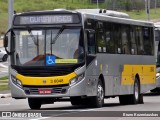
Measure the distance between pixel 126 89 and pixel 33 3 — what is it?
93.1m

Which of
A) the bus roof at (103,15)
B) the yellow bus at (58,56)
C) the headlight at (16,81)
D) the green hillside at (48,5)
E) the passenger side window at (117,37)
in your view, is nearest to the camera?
the yellow bus at (58,56)

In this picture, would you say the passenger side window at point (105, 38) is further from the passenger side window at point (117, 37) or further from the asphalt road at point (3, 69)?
the asphalt road at point (3, 69)

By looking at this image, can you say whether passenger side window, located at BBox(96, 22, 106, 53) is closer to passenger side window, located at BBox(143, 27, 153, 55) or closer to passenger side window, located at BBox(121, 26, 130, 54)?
passenger side window, located at BBox(121, 26, 130, 54)

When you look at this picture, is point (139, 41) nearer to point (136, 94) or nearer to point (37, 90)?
point (136, 94)

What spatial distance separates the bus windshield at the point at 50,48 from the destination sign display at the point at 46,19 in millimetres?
296

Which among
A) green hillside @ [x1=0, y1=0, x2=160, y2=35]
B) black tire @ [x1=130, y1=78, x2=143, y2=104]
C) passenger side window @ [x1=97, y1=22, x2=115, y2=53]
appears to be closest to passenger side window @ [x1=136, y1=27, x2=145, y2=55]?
black tire @ [x1=130, y1=78, x2=143, y2=104]

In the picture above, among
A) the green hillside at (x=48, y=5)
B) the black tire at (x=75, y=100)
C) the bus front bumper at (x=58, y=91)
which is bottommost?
the green hillside at (x=48, y=5)

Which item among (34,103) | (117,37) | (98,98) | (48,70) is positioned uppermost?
(117,37)

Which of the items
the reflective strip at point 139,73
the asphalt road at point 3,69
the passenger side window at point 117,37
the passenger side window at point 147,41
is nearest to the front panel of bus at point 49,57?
the passenger side window at point 117,37

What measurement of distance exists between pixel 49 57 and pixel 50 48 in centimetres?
29

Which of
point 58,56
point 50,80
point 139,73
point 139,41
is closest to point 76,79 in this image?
point 50,80

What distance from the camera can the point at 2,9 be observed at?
107m

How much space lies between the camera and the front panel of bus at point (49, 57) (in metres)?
23.2

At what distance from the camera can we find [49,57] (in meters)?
23.4
